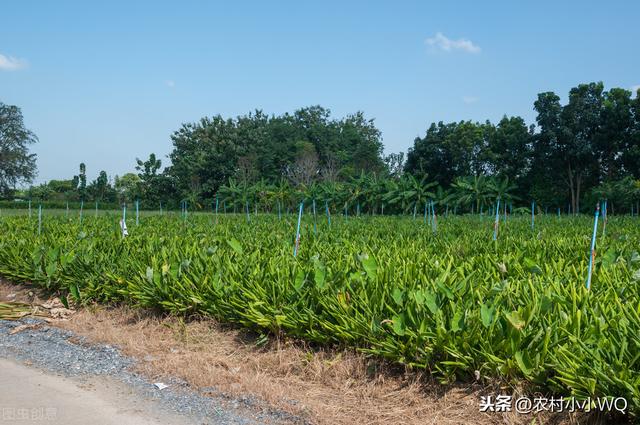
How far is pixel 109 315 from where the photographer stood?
6453mm

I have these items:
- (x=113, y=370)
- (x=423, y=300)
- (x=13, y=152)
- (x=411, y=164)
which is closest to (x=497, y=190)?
(x=411, y=164)

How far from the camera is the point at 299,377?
175 inches

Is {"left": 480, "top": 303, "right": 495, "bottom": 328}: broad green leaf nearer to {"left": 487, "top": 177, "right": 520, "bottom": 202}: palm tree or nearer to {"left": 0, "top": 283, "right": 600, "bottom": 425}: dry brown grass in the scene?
{"left": 0, "top": 283, "right": 600, "bottom": 425}: dry brown grass

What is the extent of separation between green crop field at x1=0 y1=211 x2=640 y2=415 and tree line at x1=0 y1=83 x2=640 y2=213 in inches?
962

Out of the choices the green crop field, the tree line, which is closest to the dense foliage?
the tree line

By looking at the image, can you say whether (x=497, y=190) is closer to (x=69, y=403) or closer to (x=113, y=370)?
A: (x=113, y=370)

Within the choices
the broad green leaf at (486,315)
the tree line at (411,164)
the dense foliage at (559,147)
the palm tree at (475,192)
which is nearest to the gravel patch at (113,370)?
the broad green leaf at (486,315)

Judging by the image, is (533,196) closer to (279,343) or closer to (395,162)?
(395,162)

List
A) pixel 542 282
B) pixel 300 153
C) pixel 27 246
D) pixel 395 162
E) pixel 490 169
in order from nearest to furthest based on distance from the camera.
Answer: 1. pixel 542 282
2. pixel 27 246
3. pixel 490 169
4. pixel 300 153
5. pixel 395 162

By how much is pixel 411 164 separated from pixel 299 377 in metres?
43.0

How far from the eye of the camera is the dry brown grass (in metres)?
3.69

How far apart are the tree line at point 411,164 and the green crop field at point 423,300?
24.4m

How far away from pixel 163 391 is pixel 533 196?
3790cm

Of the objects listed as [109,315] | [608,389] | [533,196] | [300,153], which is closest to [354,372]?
[608,389]
